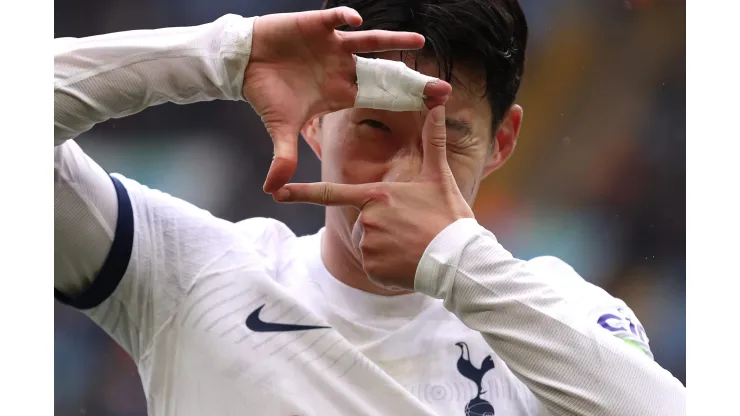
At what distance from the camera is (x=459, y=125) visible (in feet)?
3.68

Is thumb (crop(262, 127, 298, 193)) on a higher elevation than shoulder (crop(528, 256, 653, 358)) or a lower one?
higher

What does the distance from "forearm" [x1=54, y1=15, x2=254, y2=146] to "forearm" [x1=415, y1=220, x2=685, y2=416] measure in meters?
0.32

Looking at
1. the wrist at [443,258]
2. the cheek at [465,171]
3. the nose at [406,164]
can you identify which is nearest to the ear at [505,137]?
the cheek at [465,171]

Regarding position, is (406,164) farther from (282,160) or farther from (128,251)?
(128,251)

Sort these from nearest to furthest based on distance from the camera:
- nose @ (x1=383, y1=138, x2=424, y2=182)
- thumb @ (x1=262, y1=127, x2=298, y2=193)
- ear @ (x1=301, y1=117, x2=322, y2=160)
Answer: thumb @ (x1=262, y1=127, x2=298, y2=193) < nose @ (x1=383, y1=138, x2=424, y2=182) < ear @ (x1=301, y1=117, x2=322, y2=160)

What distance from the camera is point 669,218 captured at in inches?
75.9

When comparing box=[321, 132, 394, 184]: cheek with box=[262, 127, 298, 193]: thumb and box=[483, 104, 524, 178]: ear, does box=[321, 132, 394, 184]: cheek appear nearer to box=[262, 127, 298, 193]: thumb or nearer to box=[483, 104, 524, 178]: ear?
box=[262, 127, 298, 193]: thumb

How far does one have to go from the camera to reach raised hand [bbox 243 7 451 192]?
0.93 meters

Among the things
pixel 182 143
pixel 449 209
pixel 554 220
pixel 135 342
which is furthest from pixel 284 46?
pixel 554 220

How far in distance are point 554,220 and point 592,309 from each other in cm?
91

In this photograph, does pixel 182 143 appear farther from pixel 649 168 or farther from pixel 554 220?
pixel 649 168

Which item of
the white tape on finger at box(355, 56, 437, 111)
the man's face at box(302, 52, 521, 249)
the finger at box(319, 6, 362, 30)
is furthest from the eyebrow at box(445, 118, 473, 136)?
the finger at box(319, 6, 362, 30)

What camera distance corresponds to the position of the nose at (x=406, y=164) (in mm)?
1037

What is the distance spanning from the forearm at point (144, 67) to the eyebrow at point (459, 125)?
0.95ft
